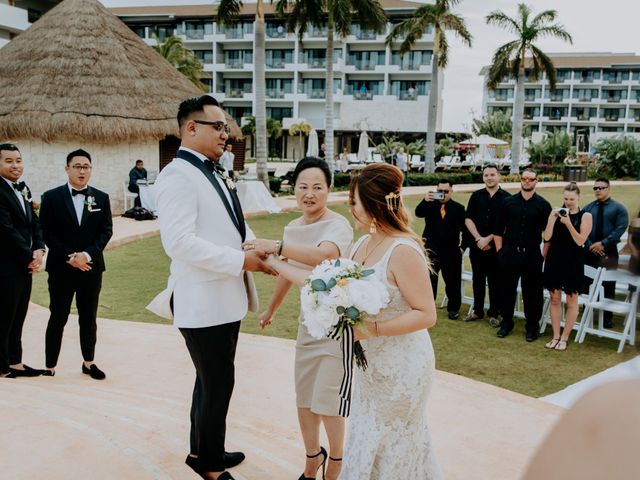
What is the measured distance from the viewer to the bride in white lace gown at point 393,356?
3.18 meters

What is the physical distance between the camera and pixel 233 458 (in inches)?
158

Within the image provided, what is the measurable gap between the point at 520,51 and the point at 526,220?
109ft

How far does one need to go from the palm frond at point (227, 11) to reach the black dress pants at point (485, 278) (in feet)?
62.9

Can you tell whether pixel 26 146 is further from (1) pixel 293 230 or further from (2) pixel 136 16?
(2) pixel 136 16

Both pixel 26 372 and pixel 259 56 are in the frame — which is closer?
pixel 26 372

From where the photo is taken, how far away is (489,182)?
28.1 ft

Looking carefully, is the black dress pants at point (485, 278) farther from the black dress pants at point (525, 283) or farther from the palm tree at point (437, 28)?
the palm tree at point (437, 28)

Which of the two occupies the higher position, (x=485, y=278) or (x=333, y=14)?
(x=333, y=14)

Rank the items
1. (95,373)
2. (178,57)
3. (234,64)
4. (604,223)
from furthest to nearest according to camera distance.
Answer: (234,64)
(178,57)
(604,223)
(95,373)

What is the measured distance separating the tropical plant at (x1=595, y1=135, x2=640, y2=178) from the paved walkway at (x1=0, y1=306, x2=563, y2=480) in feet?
131

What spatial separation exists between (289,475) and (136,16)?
234 feet

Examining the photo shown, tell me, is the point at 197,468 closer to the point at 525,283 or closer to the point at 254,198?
the point at 525,283

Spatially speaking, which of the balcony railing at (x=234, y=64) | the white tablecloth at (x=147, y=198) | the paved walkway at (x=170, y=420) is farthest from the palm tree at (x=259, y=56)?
the balcony railing at (x=234, y=64)

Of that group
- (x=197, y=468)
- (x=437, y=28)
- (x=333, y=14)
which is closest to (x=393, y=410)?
(x=197, y=468)
